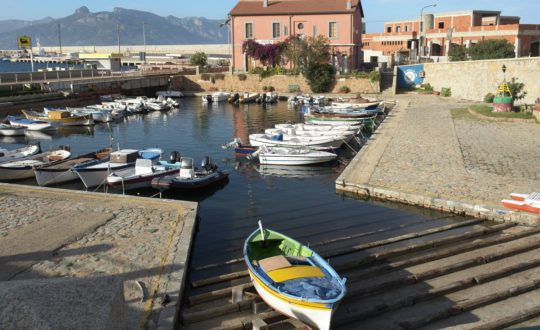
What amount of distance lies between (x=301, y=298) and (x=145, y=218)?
289 inches

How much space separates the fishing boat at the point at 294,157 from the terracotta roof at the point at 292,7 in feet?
132

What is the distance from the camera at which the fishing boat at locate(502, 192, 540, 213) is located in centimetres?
1439

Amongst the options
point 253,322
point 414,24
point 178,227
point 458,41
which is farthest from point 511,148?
point 414,24

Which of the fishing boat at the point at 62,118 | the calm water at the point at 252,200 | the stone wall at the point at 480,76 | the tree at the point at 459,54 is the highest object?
the tree at the point at 459,54

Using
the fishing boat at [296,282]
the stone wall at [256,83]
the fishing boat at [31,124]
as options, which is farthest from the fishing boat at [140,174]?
the stone wall at [256,83]

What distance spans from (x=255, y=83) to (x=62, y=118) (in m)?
29.1

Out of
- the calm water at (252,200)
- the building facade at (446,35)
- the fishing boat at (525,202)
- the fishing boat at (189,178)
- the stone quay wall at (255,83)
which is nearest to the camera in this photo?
the fishing boat at (525,202)

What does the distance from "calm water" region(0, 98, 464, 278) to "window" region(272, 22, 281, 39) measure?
28588 mm

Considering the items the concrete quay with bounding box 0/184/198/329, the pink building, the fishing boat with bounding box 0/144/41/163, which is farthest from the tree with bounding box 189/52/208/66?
the concrete quay with bounding box 0/184/198/329

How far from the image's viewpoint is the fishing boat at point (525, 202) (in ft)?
47.2

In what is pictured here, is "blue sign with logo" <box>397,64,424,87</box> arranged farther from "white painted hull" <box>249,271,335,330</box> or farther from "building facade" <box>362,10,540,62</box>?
"white painted hull" <box>249,271,335,330</box>

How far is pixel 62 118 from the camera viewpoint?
38.9m

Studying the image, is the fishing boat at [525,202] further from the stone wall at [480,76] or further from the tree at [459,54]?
the tree at [459,54]

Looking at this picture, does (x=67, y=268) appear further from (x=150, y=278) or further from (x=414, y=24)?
(x=414, y=24)
